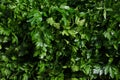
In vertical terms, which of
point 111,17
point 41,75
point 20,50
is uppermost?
point 111,17

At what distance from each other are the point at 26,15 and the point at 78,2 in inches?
26.0

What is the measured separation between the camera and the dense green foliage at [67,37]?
3684mm

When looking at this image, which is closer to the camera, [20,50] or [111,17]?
[111,17]

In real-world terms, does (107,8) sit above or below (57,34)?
above

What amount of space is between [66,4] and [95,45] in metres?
0.63

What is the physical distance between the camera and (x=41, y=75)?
3.97 meters

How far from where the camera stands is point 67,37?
381cm

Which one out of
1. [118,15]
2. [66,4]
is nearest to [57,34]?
[66,4]

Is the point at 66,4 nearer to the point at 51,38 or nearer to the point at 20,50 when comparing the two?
the point at 51,38

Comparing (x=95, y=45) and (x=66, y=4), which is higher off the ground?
(x=66, y=4)

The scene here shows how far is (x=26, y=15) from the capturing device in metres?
3.94

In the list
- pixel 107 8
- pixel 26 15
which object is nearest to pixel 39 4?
pixel 26 15

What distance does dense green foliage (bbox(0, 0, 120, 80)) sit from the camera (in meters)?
3.68

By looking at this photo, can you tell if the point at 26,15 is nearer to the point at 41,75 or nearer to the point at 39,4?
the point at 39,4
